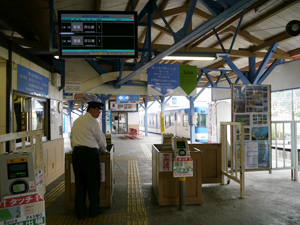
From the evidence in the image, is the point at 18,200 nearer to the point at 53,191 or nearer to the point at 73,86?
the point at 53,191

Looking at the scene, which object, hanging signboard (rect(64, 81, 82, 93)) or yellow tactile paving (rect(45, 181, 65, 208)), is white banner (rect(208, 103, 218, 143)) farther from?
yellow tactile paving (rect(45, 181, 65, 208))

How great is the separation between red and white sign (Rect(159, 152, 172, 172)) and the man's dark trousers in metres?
1.00

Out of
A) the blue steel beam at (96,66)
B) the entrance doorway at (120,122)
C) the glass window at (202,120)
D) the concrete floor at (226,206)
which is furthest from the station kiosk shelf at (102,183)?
the entrance doorway at (120,122)

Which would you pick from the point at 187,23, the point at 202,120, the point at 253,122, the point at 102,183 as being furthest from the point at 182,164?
the point at 202,120

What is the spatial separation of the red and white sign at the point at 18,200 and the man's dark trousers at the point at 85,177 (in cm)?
134

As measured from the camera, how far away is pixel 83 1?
13.5ft

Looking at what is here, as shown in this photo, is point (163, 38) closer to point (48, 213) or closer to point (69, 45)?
point (69, 45)

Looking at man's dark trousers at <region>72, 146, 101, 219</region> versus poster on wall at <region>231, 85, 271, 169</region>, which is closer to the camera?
man's dark trousers at <region>72, 146, 101, 219</region>

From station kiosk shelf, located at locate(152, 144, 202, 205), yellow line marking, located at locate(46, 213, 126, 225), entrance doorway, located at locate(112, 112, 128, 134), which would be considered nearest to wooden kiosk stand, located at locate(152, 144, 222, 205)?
station kiosk shelf, located at locate(152, 144, 202, 205)

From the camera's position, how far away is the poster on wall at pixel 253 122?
14.3 ft

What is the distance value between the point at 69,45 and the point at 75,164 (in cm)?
176

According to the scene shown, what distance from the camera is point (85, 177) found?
2992 millimetres

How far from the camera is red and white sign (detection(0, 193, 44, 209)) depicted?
145 centimetres

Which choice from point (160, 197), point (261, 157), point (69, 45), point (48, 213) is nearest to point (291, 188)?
point (261, 157)
